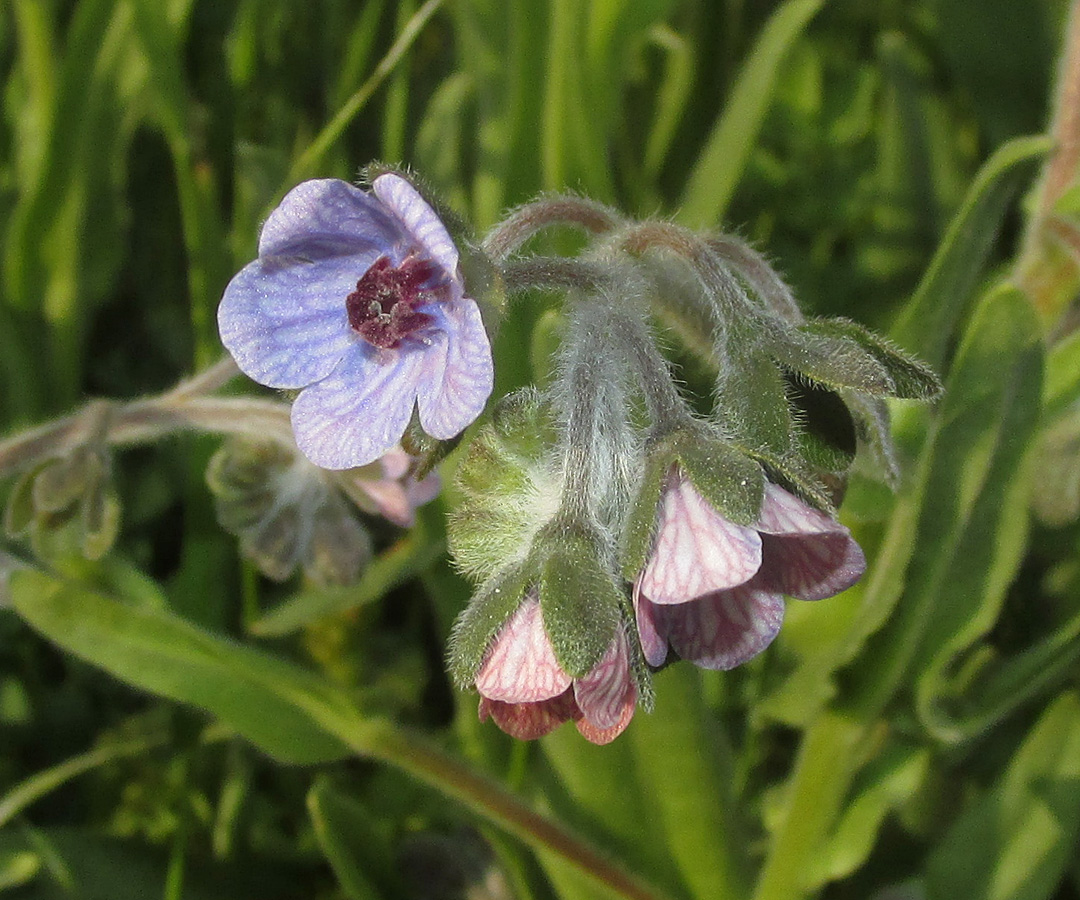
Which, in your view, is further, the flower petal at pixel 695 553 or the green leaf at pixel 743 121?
the green leaf at pixel 743 121

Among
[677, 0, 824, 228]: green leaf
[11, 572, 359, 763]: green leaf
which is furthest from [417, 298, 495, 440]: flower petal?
[677, 0, 824, 228]: green leaf

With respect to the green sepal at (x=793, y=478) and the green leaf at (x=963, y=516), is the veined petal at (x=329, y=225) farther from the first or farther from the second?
the green leaf at (x=963, y=516)

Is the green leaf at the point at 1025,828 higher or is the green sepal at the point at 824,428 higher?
the green sepal at the point at 824,428

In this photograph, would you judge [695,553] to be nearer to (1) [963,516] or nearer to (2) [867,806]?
(1) [963,516]

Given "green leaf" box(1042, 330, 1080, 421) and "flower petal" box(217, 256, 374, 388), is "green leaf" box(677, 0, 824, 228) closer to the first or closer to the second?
"green leaf" box(1042, 330, 1080, 421)

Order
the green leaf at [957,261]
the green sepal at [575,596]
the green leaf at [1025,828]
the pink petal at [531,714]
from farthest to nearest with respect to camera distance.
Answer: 1. the green leaf at [1025,828]
2. the green leaf at [957,261]
3. the pink petal at [531,714]
4. the green sepal at [575,596]

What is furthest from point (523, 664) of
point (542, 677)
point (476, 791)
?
point (476, 791)

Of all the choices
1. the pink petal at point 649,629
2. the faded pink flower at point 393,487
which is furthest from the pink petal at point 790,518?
the faded pink flower at point 393,487
